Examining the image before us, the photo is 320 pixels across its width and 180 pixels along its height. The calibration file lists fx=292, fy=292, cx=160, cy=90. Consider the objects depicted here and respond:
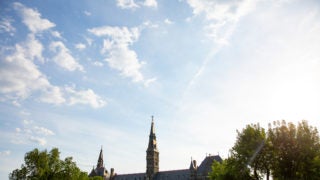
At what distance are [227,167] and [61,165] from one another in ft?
110

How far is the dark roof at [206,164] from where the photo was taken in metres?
85.9

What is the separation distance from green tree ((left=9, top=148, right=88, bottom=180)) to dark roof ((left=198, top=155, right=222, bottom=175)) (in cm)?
4005

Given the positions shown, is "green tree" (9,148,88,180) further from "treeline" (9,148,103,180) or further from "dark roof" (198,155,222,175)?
"dark roof" (198,155,222,175)

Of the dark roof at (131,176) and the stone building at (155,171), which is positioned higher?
the stone building at (155,171)

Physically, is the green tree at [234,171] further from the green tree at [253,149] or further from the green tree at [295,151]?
the green tree at [295,151]

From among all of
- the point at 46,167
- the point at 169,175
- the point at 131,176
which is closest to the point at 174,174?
the point at 169,175

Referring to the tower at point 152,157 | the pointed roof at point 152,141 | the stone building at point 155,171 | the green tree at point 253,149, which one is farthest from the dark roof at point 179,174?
the green tree at point 253,149

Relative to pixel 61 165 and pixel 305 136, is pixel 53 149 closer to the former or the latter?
pixel 61 165

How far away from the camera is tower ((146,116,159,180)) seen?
104562 mm

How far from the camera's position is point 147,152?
106000mm

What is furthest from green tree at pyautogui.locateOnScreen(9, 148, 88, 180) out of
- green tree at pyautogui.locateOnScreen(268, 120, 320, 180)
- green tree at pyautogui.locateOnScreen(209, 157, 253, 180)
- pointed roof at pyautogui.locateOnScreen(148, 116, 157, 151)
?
pointed roof at pyautogui.locateOnScreen(148, 116, 157, 151)

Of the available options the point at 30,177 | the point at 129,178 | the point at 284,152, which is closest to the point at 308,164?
the point at 284,152

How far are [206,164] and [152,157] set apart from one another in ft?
79.3

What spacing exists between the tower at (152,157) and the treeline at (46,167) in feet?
152
